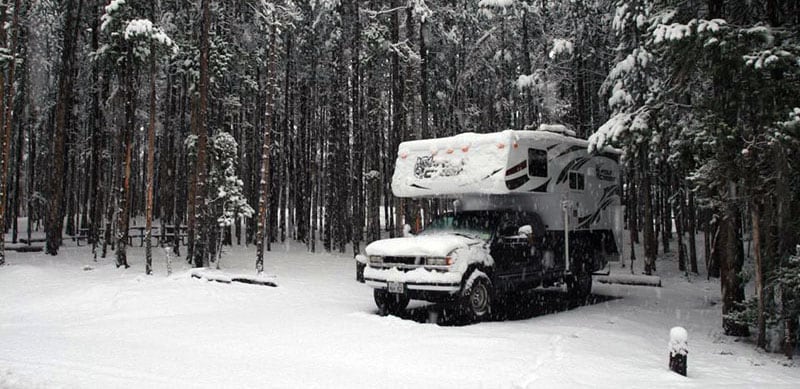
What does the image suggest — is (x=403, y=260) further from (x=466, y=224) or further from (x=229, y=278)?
(x=229, y=278)

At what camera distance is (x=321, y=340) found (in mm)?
8141

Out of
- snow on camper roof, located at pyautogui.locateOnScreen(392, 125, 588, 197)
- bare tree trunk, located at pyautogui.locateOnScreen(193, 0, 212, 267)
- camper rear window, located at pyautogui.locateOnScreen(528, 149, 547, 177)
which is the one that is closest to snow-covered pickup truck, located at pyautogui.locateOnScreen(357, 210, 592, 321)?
snow on camper roof, located at pyautogui.locateOnScreen(392, 125, 588, 197)

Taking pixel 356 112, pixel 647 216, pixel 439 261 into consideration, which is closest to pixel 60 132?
pixel 356 112

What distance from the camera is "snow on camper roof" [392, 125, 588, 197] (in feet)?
36.4

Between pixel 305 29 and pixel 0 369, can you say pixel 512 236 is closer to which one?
pixel 0 369

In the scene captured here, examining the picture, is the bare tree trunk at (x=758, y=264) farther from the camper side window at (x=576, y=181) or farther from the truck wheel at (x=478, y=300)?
the camper side window at (x=576, y=181)

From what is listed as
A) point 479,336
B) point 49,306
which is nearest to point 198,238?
point 49,306

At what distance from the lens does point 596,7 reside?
20422mm

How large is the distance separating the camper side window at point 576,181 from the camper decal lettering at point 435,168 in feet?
10.6

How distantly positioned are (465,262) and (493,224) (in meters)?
1.53

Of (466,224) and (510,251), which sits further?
(466,224)

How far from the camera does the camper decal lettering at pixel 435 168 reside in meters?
11.6

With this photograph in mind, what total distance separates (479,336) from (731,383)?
319cm

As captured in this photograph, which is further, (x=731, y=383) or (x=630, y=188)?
(x=630, y=188)
